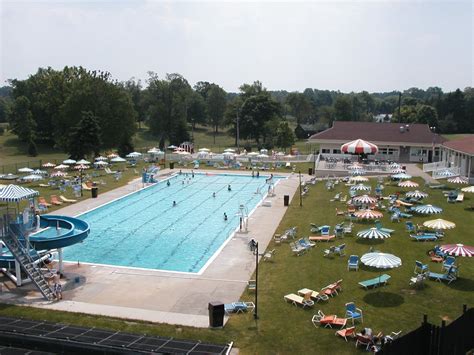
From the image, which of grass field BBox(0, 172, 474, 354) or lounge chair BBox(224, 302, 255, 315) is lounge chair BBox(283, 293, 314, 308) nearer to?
grass field BBox(0, 172, 474, 354)

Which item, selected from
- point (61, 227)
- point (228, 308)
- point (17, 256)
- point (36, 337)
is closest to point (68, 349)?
point (36, 337)

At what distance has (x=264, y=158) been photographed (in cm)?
5775

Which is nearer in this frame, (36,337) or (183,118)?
(36,337)

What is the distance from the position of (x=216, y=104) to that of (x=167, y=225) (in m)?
75.9

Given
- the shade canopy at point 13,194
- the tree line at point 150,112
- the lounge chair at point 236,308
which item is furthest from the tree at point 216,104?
the lounge chair at point 236,308

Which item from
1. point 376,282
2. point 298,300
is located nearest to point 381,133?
point 376,282

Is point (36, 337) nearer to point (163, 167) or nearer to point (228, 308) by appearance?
point (228, 308)

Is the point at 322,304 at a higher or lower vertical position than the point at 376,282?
lower

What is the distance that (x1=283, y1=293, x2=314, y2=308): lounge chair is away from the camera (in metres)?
16.8

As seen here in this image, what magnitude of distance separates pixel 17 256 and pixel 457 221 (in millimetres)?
23343

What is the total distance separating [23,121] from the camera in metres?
74.8

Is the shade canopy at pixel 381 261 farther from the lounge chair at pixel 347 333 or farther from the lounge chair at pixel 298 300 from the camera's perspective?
the lounge chair at pixel 347 333

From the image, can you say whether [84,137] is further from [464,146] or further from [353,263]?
[353,263]

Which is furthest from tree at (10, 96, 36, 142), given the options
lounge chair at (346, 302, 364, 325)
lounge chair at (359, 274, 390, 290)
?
lounge chair at (346, 302, 364, 325)
